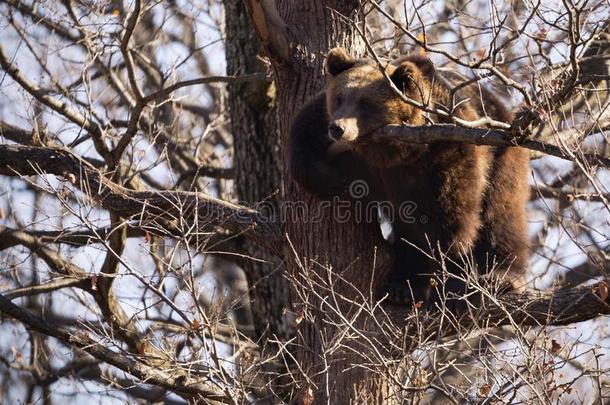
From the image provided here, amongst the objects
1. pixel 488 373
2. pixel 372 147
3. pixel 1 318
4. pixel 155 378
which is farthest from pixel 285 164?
pixel 1 318

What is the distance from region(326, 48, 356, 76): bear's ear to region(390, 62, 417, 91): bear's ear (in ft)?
1.15

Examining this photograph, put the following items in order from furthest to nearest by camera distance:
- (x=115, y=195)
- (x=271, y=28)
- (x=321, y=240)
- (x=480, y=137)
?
(x=271, y=28) < (x=321, y=240) < (x=115, y=195) < (x=480, y=137)

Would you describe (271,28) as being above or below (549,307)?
above

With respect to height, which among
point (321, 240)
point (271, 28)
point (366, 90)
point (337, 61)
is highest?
point (271, 28)

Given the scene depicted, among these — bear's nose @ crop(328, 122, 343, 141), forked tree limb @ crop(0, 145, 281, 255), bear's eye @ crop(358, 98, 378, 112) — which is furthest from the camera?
bear's eye @ crop(358, 98, 378, 112)

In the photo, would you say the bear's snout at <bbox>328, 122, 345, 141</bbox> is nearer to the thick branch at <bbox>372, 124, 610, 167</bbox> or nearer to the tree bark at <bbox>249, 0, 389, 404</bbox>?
the tree bark at <bbox>249, 0, 389, 404</bbox>

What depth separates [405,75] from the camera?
6.31 meters

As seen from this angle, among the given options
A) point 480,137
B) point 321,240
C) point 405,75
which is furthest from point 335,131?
point 480,137

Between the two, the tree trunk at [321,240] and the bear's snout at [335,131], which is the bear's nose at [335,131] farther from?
the tree trunk at [321,240]

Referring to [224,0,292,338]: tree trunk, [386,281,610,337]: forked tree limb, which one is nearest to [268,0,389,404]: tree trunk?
[386,281,610,337]: forked tree limb

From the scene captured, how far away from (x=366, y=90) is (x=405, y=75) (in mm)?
347

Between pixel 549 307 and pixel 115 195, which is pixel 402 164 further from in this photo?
pixel 115 195

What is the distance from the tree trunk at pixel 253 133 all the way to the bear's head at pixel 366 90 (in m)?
2.55

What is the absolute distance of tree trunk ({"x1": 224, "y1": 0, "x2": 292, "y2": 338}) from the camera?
889 cm
